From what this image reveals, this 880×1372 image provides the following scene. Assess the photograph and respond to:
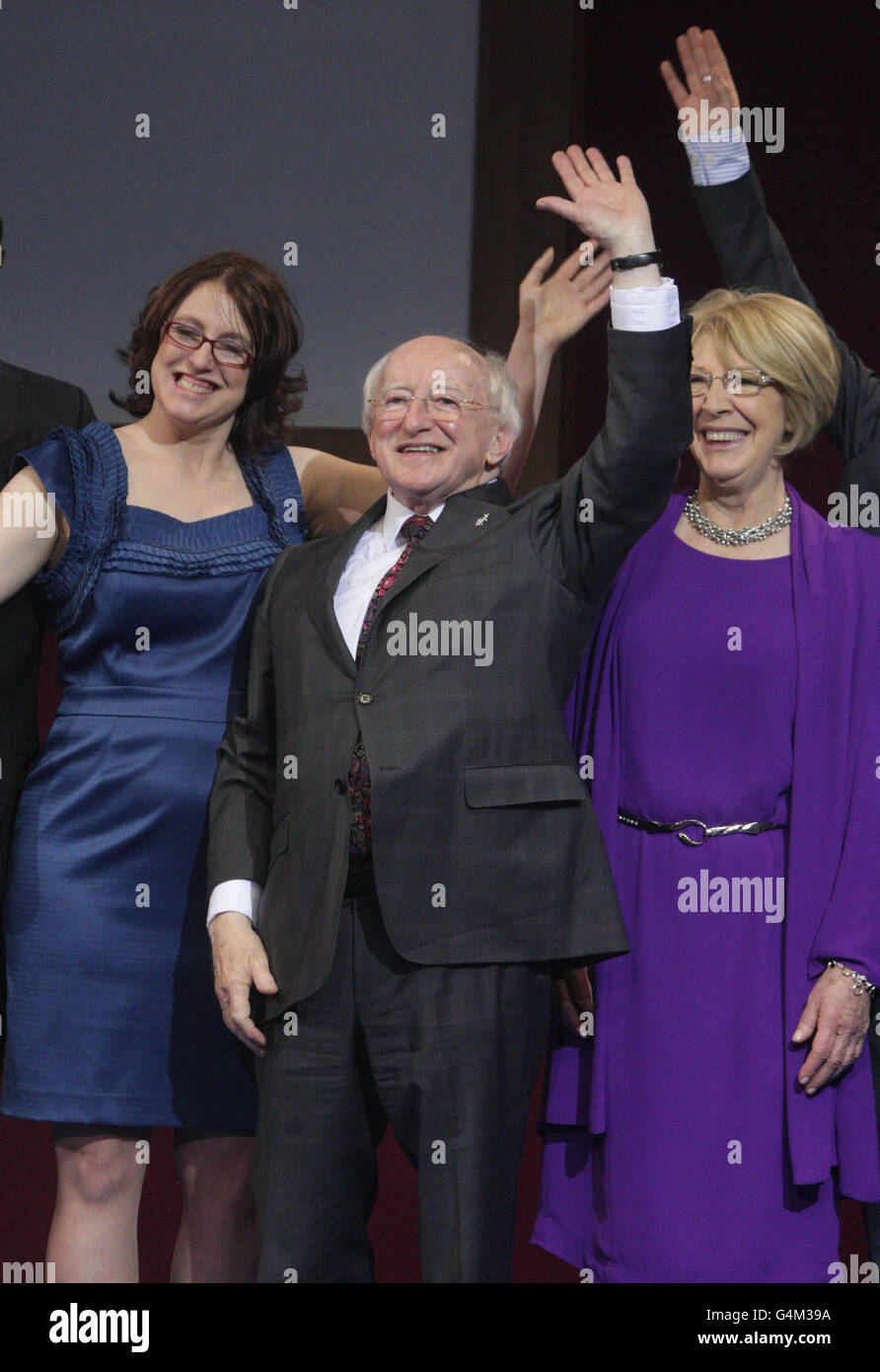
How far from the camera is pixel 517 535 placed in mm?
2113

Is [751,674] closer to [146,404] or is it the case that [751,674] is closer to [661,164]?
[146,404]

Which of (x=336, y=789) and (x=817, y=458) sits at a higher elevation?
(x=817, y=458)

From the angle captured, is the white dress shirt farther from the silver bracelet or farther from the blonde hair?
the silver bracelet

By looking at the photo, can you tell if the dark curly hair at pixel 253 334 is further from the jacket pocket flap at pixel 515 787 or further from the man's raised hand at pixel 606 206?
the jacket pocket flap at pixel 515 787

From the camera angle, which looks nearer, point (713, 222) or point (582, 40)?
point (713, 222)

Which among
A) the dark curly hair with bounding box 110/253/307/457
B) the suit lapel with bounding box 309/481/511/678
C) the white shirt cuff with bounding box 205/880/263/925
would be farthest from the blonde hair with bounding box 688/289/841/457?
the white shirt cuff with bounding box 205/880/263/925

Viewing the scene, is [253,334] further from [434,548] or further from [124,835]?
[124,835]

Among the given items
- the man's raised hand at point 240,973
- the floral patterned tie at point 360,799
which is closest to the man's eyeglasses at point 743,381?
the floral patterned tie at point 360,799

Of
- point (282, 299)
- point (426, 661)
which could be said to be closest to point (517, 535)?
point (426, 661)

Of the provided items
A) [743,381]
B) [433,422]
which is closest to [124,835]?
[433,422]

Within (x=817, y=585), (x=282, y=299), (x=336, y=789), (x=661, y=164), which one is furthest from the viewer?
(x=661, y=164)

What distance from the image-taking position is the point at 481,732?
2041 millimetres

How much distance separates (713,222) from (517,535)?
0.80 metres

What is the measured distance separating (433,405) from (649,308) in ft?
1.23
